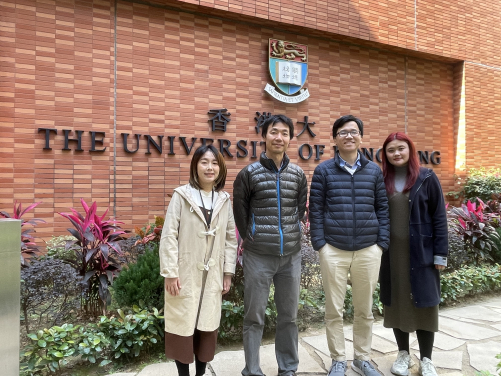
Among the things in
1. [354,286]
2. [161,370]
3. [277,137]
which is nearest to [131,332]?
[161,370]

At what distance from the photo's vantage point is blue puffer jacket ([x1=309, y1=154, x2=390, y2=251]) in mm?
2475

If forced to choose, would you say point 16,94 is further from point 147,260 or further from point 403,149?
point 403,149

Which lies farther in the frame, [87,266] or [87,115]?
[87,115]

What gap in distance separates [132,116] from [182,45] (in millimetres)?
1440

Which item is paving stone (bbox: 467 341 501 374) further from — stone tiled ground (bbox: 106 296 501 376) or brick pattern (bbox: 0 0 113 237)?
brick pattern (bbox: 0 0 113 237)

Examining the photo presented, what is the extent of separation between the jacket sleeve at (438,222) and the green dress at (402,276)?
170 millimetres

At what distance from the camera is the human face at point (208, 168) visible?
→ 230 centimetres

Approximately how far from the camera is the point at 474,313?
4.05 meters

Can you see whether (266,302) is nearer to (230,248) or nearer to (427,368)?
(230,248)

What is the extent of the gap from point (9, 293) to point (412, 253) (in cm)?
244

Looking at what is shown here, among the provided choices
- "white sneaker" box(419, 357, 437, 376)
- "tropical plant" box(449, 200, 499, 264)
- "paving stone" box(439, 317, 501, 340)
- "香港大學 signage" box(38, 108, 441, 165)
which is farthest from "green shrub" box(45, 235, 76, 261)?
"tropical plant" box(449, 200, 499, 264)

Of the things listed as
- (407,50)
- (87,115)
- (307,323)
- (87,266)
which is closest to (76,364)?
(87,266)

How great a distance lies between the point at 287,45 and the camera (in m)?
6.62

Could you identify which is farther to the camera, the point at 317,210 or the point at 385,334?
the point at 385,334
